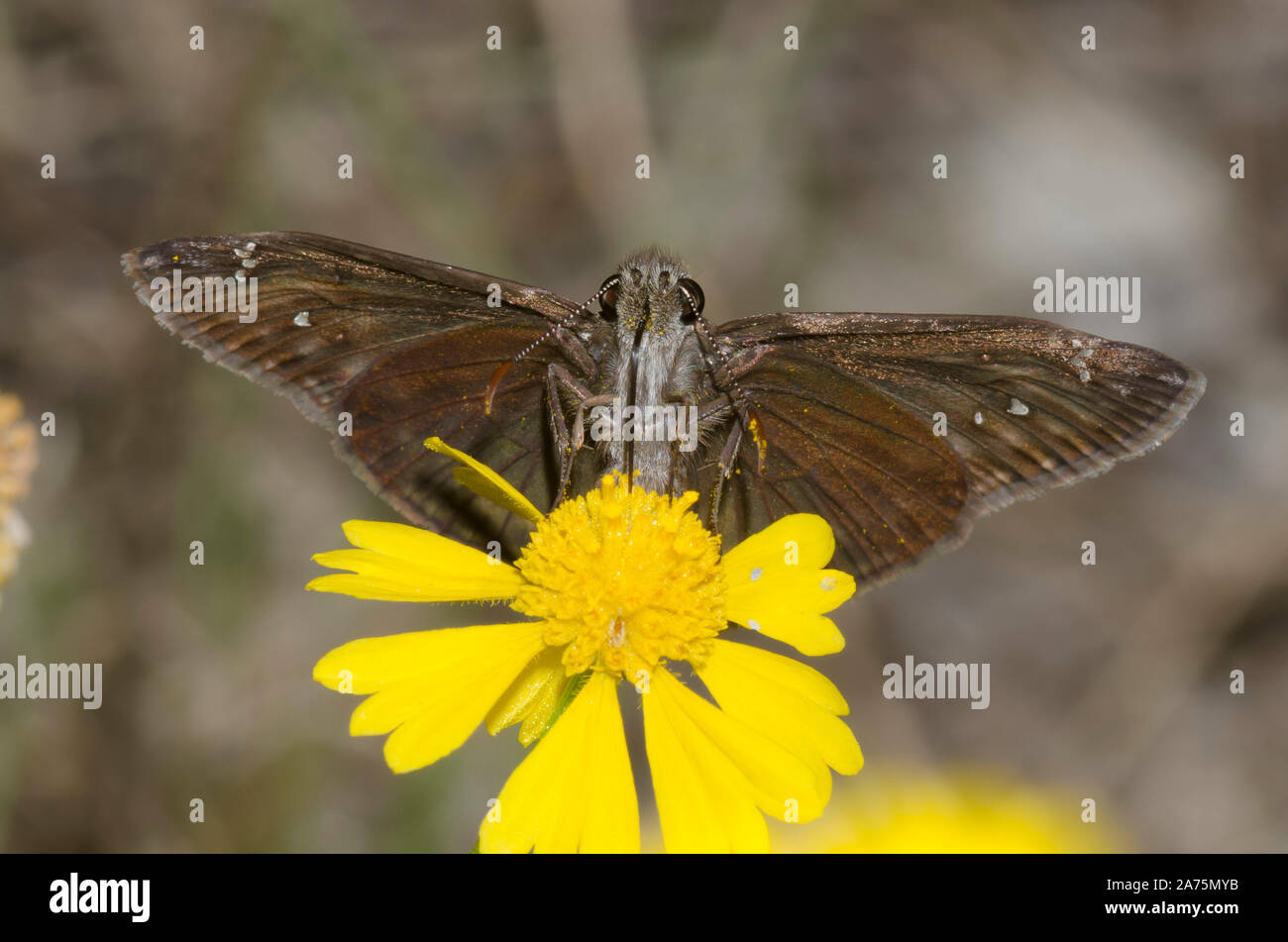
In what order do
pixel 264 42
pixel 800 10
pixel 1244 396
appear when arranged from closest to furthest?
pixel 264 42
pixel 800 10
pixel 1244 396

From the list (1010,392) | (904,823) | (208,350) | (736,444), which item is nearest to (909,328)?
(1010,392)

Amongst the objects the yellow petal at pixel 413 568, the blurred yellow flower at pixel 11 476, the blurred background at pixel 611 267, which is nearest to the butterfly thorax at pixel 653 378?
the yellow petal at pixel 413 568

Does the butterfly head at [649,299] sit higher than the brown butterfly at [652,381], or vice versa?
the butterfly head at [649,299]

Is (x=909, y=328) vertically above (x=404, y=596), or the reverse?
(x=909, y=328)

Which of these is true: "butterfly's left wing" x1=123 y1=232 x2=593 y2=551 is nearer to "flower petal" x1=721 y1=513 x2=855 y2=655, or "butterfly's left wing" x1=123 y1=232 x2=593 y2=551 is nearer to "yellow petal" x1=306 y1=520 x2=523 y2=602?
"yellow petal" x1=306 y1=520 x2=523 y2=602

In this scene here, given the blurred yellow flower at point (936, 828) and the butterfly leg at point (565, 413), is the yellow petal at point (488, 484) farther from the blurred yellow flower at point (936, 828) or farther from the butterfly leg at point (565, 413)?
the blurred yellow flower at point (936, 828)
